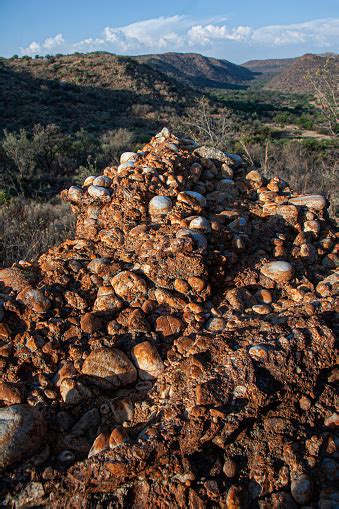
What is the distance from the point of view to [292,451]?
62.7 inches

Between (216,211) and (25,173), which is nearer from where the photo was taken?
(216,211)

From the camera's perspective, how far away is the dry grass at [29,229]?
16.1 ft

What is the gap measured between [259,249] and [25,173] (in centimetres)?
1081

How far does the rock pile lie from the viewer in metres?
1.48

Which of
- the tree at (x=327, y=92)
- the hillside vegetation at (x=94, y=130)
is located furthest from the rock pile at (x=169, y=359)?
the tree at (x=327, y=92)

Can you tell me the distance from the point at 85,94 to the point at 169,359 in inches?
1449

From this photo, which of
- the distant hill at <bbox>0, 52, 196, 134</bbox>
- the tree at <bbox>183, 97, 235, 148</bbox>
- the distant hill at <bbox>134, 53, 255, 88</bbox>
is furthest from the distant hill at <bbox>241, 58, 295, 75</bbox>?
the tree at <bbox>183, 97, 235, 148</bbox>

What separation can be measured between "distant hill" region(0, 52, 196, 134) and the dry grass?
17005mm

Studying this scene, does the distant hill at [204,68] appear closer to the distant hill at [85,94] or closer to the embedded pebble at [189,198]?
the distant hill at [85,94]

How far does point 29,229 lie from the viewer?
630 cm

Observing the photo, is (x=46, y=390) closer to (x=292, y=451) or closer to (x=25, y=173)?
(x=292, y=451)

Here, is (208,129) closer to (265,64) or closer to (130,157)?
(130,157)

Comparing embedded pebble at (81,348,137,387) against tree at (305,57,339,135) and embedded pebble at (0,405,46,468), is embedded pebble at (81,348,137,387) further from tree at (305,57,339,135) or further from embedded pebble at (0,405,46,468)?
tree at (305,57,339,135)

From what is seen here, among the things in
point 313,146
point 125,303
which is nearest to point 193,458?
point 125,303
